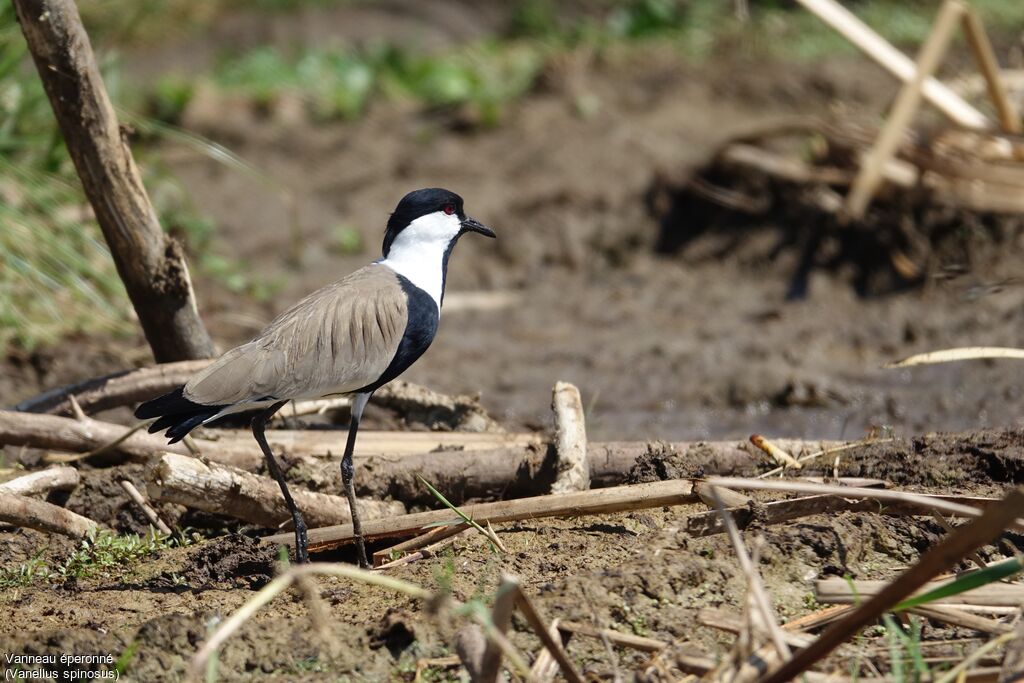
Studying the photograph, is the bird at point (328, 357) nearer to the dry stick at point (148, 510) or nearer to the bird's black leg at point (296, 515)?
the bird's black leg at point (296, 515)

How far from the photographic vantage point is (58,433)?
13.8 feet

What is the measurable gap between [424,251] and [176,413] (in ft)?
4.13

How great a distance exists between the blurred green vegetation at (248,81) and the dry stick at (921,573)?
10.9ft

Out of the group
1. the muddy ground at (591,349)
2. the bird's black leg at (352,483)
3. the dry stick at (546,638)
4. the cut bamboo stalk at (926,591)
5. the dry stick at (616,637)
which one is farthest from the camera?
the bird's black leg at (352,483)

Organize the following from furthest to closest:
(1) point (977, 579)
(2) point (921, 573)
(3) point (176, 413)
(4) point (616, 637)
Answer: (3) point (176, 413) < (4) point (616, 637) < (1) point (977, 579) < (2) point (921, 573)

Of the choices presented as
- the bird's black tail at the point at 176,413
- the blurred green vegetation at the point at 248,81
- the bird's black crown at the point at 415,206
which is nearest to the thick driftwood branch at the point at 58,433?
the bird's black tail at the point at 176,413

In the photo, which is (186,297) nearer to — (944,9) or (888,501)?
(888,501)

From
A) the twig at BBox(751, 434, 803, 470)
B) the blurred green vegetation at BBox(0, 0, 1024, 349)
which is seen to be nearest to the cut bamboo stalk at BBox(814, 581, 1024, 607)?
the twig at BBox(751, 434, 803, 470)

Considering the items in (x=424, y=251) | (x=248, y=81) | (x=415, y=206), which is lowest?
(x=424, y=251)

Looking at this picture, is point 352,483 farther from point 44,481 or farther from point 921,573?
point 921,573

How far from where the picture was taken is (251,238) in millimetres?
8312

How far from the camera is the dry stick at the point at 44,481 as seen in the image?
396cm

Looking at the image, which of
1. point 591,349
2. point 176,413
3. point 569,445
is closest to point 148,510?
point 176,413

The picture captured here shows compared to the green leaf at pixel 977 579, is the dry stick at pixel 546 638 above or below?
below
